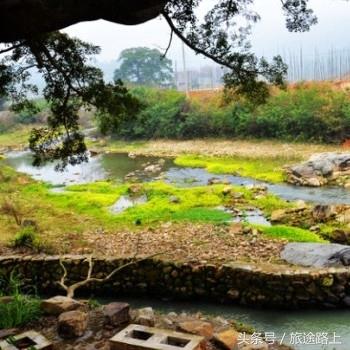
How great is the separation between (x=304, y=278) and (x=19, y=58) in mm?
6873

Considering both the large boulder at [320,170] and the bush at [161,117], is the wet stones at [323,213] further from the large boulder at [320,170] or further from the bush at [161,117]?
the bush at [161,117]

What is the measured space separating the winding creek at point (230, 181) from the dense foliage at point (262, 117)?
3.06 metres

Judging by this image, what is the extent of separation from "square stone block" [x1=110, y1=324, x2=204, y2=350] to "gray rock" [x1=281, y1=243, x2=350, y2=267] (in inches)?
261

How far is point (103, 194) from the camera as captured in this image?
23.7 metres

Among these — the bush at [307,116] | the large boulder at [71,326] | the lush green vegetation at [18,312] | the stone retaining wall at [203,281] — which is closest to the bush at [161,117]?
the bush at [307,116]

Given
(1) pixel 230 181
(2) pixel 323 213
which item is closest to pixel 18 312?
(2) pixel 323 213

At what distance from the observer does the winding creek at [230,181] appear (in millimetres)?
10109

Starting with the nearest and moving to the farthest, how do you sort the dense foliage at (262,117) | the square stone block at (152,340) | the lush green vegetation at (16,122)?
1. the square stone block at (152,340)
2. the dense foliage at (262,117)
3. the lush green vegetation at (16,122)

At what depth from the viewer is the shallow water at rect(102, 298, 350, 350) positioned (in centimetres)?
981

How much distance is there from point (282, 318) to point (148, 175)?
19424mm

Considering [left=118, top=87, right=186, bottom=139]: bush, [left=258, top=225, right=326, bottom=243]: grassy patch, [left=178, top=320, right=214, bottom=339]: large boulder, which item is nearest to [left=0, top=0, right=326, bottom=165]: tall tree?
[left=178, top=320, right=214, bottom=339]: large boulder

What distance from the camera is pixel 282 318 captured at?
10.6 meters

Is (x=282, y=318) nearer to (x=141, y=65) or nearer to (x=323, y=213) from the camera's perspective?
(x=323, y=213)

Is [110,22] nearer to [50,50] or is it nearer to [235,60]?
[235,60]
